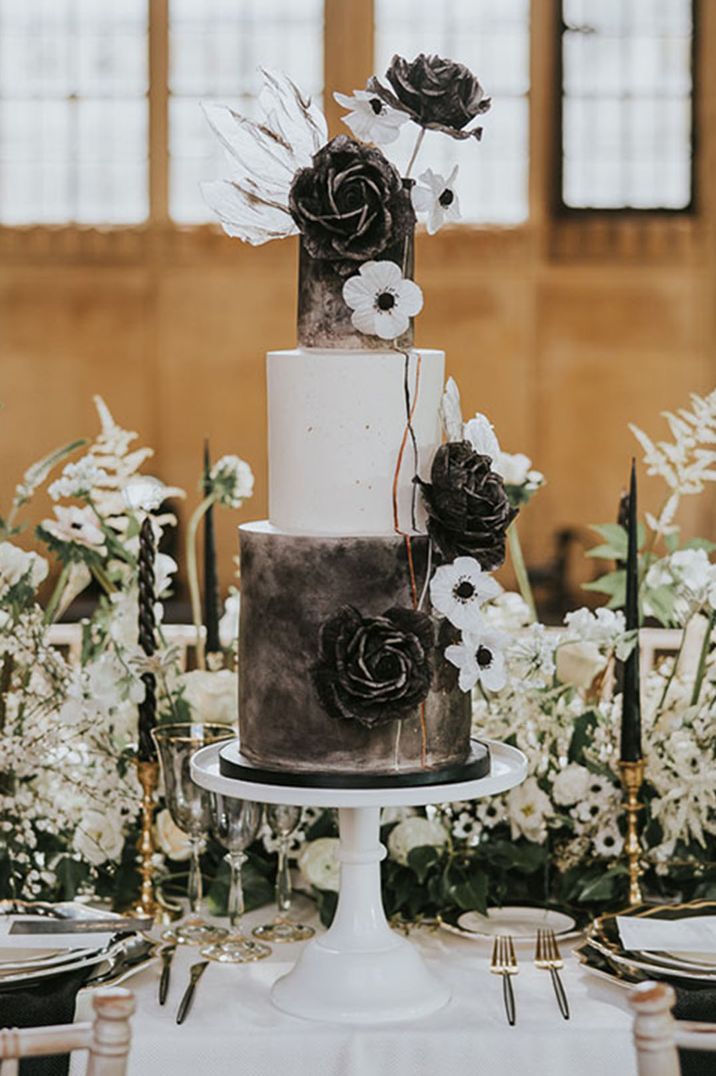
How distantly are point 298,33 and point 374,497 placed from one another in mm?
6736

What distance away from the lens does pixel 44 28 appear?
819 cm

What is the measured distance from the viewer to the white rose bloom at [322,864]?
6.48ft

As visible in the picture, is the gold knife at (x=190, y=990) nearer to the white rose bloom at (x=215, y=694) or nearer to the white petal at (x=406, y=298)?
the white rose bloom at (x=215, y=694)

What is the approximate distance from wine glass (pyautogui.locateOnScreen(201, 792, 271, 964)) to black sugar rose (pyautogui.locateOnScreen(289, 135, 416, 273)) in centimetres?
59

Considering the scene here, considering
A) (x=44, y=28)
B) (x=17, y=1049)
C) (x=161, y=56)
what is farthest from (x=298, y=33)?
(x=17, y=1049)

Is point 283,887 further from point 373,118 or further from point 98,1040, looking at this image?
point 373,118

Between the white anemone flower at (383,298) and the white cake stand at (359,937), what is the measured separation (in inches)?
18.3

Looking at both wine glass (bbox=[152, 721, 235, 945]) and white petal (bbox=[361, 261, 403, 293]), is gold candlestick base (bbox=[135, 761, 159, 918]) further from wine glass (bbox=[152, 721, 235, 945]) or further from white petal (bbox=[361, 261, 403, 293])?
white petal (bbox=[361, 261, 403, 293])

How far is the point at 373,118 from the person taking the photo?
5.66 ft

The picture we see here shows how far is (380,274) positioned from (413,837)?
0.67m

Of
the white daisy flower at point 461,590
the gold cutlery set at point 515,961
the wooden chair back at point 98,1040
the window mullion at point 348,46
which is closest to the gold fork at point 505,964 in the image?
the gold cutlery set at point 515,961

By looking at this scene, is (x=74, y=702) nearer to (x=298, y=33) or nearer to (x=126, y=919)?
(x=126, y=919)

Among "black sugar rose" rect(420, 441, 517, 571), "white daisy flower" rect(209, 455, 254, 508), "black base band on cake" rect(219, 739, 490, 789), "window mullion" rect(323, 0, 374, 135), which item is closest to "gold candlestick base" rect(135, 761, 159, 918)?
"black base band on cake" rect(219, 739, 490, 789)

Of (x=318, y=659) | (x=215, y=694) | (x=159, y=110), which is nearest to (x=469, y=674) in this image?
(x=318, y=659)
